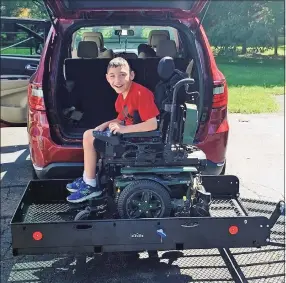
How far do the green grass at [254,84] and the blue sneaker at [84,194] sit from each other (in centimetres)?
661

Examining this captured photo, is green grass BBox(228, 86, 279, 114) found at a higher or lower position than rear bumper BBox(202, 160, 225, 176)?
lower

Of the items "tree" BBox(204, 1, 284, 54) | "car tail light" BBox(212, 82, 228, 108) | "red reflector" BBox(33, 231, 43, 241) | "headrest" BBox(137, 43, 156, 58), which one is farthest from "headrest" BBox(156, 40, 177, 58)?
"tree" BBox(204, 1, 284, 54)

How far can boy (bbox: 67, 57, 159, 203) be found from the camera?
11.0 feet

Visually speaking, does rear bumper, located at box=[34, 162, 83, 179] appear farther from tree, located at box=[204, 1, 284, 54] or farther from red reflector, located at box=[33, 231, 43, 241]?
tree, located at box=[204, 1, 284, 54]

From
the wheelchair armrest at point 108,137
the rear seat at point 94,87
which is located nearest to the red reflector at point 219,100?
the rear seat at point 94,87

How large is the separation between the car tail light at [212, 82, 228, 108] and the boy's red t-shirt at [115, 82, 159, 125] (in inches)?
31.5

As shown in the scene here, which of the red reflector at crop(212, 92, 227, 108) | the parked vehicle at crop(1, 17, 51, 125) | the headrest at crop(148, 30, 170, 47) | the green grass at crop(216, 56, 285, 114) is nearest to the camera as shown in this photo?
the red reflector at crop(212, 92, 227, 108)

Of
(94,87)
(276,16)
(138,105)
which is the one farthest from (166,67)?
(276,16)

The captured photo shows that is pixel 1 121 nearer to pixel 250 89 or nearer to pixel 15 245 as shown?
pixel 15 245

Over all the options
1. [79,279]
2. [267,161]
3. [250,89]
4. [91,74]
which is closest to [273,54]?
[250,89]

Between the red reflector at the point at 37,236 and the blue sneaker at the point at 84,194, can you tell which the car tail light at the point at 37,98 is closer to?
the blue sneaker at the point at 84,194

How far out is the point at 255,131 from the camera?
8031mm

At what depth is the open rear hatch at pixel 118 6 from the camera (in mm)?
3965

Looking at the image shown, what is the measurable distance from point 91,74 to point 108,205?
1.74 m
